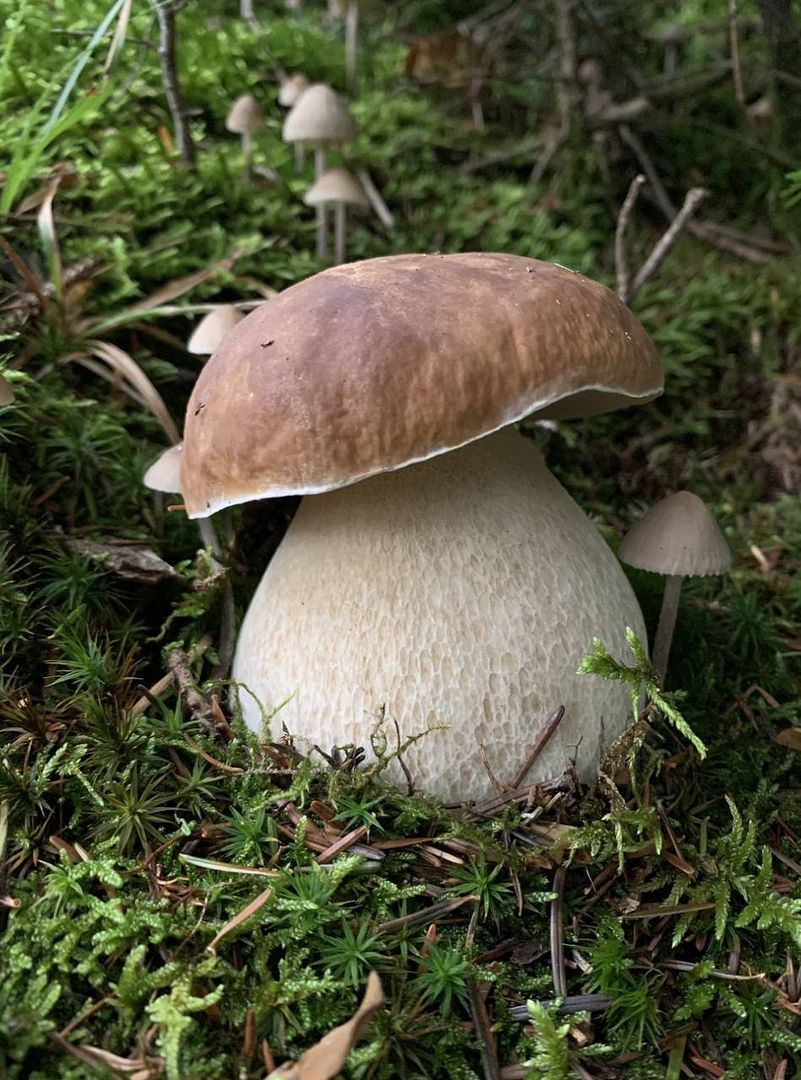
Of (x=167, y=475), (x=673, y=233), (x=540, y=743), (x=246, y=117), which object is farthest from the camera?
(x=246, y=117)

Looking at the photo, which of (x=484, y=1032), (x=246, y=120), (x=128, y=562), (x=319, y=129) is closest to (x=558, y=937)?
(x=484, y=1032)

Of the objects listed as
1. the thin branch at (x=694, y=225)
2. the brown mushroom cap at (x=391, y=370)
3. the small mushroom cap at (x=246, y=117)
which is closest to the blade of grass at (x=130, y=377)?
the brown mushroom cap at (x=391, y=370)

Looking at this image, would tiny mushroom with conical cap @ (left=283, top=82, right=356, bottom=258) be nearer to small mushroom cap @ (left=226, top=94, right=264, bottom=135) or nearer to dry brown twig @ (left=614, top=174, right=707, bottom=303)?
small mushroom cap @ (left=226, top=94, right=264, bottom=135)

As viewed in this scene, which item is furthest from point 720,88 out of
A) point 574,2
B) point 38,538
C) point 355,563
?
point 38,538

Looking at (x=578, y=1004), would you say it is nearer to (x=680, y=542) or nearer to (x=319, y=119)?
(x=680, y=542)

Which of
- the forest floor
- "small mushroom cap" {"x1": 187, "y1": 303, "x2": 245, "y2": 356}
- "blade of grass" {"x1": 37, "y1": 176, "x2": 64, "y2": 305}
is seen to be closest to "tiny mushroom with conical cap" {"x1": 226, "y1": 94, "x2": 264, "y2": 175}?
the forest floor

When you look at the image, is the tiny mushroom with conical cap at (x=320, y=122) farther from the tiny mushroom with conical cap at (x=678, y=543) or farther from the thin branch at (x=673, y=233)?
the tiny mushroom with conical cap at (x=678, y=543)
